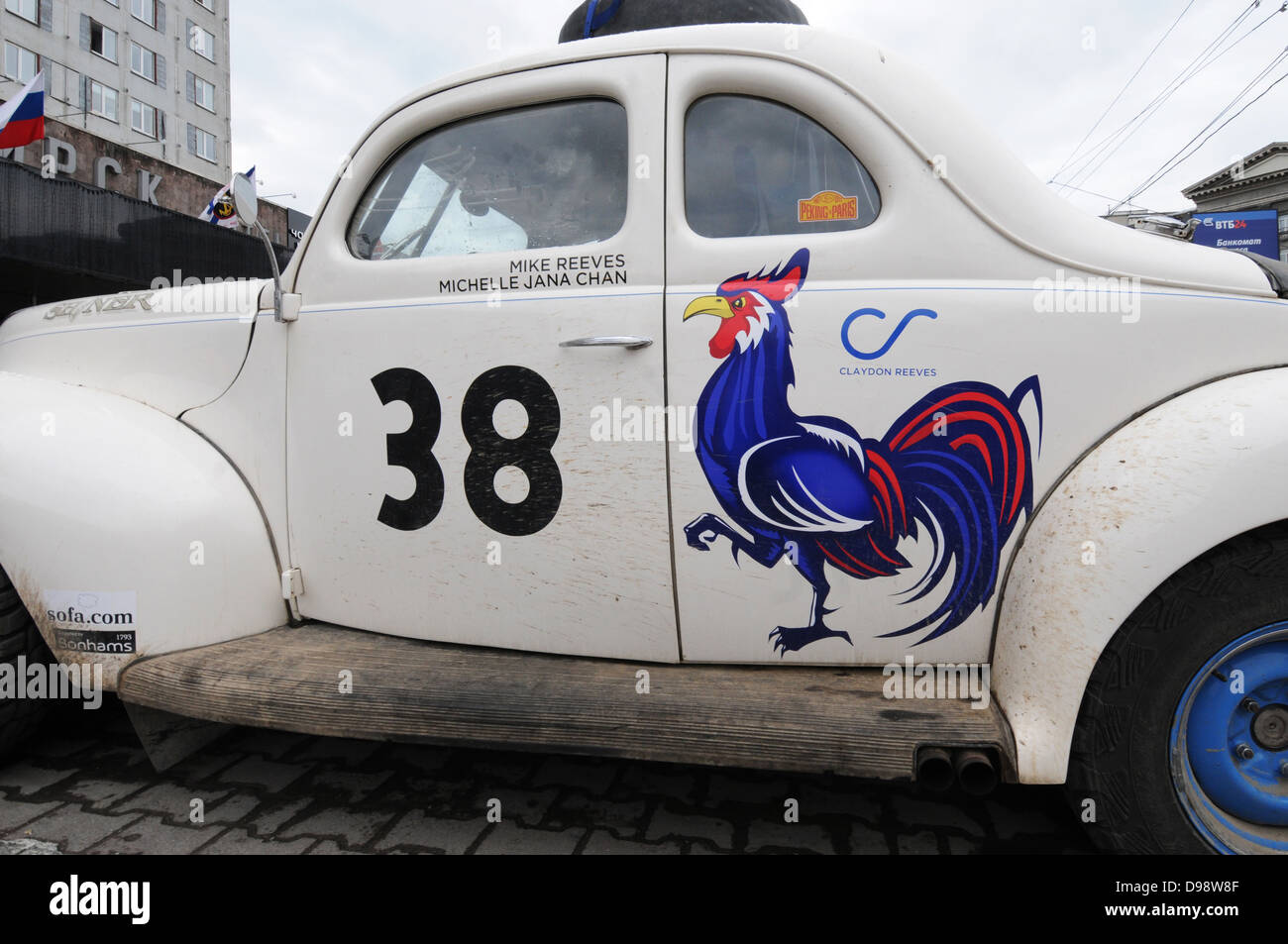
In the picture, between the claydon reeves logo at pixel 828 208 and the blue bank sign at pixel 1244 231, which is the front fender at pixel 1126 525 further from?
the blue bank sign at pixel 1244 231

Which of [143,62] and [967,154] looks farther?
[143,62]

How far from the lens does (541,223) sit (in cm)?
216

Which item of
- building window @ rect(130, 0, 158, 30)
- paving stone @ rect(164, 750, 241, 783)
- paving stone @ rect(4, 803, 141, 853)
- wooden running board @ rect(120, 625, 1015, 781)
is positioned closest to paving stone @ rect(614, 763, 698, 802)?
wooden running board @ rect(120, 625, 1015, 781)

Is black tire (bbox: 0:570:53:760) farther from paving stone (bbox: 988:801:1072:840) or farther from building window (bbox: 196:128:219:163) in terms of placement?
building window (bbox: 196:128:219:163)

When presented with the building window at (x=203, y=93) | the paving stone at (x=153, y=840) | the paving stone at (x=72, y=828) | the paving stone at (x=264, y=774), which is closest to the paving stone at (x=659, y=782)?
the paving stone at (x=264, y=774)

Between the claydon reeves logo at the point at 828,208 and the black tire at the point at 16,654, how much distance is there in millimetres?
2482

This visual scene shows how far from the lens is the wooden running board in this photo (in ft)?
5.53

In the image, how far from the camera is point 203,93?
38.9m

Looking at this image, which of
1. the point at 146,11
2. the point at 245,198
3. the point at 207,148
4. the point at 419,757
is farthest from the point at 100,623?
the point at 207,148

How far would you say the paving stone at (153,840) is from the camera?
2.02 m

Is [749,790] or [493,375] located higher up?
[493,375]

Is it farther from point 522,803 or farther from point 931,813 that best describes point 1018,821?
point 522,803
